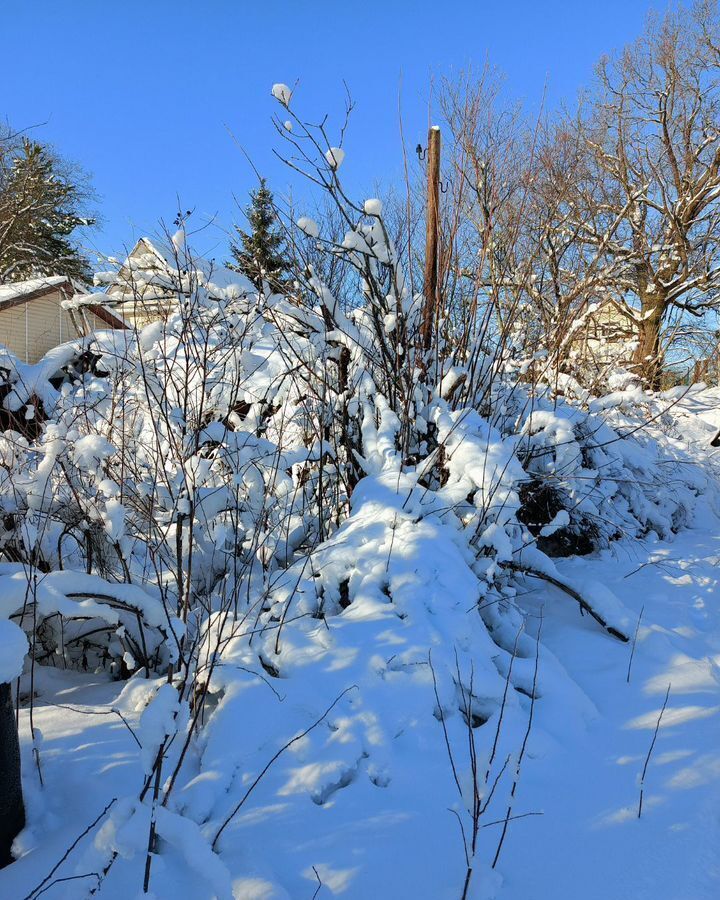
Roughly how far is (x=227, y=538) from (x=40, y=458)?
116 centimetres

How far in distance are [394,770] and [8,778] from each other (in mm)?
1121

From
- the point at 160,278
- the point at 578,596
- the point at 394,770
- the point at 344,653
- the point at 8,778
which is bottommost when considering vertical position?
the point at 578,596

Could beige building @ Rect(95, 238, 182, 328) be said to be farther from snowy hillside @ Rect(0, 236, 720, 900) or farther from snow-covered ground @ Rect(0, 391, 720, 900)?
snow-covered ground @ Rect(0, 391, 720, 900)

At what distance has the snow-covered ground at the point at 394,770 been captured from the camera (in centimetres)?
151

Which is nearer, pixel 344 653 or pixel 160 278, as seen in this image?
pixel 344 653

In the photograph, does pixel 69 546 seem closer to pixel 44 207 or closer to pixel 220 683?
pixel 220 683

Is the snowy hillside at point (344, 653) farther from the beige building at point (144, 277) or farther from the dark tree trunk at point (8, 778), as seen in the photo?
the beige building at point (144, 277)

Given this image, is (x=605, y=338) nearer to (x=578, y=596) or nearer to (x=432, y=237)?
(x=432, y=237)

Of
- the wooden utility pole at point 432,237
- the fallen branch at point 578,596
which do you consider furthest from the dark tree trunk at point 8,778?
the wooden utility pole at point 432,237

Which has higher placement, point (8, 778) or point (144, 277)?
point (144, 277)

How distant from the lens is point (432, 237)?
429 cm

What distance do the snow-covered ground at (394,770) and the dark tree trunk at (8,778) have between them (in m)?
0.05

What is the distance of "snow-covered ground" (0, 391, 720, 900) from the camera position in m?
1.51

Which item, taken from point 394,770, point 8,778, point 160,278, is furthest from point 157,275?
point 394,770
